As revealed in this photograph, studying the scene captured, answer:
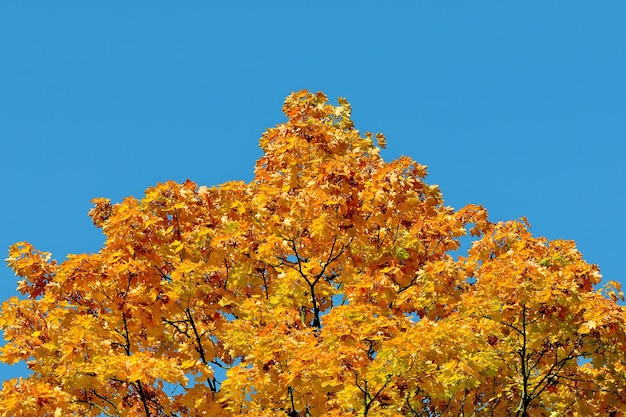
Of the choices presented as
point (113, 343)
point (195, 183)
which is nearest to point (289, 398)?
point (113, 343)

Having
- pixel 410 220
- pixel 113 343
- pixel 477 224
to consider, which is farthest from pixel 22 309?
pixel 477 224

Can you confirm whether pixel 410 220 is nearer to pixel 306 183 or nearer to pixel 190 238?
pixel 306 183

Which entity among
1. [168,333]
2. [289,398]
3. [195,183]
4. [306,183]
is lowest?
[289,398]

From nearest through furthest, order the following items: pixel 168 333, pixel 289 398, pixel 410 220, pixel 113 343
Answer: pixel 289 398
pixel 113 343
pixel 168 333
pixel 410 220

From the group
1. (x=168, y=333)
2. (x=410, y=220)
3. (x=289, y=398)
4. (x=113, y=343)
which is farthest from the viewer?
(x=410, y=220)

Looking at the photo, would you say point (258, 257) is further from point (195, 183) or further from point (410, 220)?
point (410, 220)

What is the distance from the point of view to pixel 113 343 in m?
18.1

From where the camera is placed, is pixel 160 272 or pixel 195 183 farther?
pixel 195 183

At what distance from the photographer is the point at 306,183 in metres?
18.3

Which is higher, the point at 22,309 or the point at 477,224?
the point at 477,224

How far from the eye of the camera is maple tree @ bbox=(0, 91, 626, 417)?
15.8m

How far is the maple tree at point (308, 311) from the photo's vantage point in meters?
15.8

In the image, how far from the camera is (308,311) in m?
20.6

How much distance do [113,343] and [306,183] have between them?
5.01 metres
